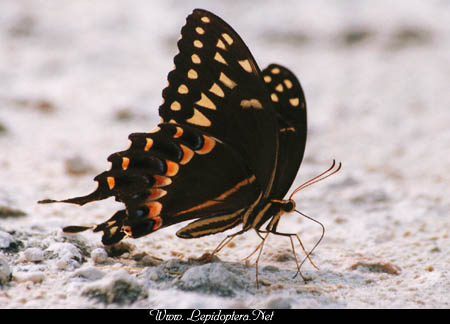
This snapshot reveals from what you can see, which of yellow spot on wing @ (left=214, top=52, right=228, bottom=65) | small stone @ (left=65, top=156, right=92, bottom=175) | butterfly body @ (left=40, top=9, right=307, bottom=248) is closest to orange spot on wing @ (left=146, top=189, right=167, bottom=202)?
butterfly body @ (left=40, top=9, right=307, bottom=248)

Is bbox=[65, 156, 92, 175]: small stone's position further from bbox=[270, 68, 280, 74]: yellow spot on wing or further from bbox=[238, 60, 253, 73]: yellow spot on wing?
bbox=[238, 60, 253, 73]: yellow spot on wing

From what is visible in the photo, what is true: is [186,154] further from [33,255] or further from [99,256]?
[33,255]

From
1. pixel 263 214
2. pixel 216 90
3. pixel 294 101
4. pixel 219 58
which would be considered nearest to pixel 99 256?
pixel 263 214

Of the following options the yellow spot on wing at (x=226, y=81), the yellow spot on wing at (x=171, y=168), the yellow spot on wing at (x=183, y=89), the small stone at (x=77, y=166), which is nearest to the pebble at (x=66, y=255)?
the yellow spot on wing at (x=171, y=168)

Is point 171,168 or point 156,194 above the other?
point 171,168

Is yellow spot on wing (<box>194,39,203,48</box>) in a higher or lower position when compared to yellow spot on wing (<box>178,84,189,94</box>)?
higher

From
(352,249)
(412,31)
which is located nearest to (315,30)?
(412,31)

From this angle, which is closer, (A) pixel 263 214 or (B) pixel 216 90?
(B) pixel 216 90

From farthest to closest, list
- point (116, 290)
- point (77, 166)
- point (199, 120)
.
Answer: point (77, 166), point (199, 120), point (116, 290)
